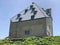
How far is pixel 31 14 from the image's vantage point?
38656mm

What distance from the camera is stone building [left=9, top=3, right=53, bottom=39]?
1385 inches

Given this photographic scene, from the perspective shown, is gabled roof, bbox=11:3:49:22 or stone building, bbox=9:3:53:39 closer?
stone building, bbox=9:3:53:39

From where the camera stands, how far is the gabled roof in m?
37.0

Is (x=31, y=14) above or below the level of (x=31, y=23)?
above

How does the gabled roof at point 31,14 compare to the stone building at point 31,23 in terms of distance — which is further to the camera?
the gabled roof at point 31,14

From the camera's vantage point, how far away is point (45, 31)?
34.6 meters

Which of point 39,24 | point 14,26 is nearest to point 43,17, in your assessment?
point 39,24

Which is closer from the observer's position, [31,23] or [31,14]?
[31,23]

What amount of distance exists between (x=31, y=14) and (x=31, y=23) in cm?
319

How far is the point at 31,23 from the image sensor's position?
119ft

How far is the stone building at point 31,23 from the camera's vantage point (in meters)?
35.2

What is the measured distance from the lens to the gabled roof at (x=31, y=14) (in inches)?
1458

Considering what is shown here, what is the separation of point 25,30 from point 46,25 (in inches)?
210

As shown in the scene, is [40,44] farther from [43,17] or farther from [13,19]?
[13,19]
